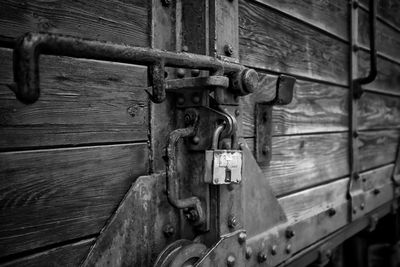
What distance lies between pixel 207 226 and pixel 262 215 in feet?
1.11

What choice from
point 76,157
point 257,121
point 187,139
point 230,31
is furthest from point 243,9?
point 76,157

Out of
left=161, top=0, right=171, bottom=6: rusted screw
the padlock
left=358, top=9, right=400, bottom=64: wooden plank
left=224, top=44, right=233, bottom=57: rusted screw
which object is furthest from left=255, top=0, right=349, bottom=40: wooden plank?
the padlock

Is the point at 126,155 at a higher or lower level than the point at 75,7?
lower

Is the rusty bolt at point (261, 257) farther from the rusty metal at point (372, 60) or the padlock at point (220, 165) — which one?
the rusty metal at point (372, 60)

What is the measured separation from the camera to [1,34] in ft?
2.42

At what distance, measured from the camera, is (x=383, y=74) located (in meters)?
2.54

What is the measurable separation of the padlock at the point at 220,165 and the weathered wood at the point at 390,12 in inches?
82.1

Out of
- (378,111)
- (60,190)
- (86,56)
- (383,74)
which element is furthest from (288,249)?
(383,74)

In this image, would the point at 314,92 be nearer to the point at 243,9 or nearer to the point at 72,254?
the point at 243,9

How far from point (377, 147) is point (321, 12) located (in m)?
1.18

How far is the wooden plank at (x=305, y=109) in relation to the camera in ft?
4.43

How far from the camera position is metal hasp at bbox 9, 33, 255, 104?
1.87 ft

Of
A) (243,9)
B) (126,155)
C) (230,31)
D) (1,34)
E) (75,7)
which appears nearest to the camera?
(1,34)

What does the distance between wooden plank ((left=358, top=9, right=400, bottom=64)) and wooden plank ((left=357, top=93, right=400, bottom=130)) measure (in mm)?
333
